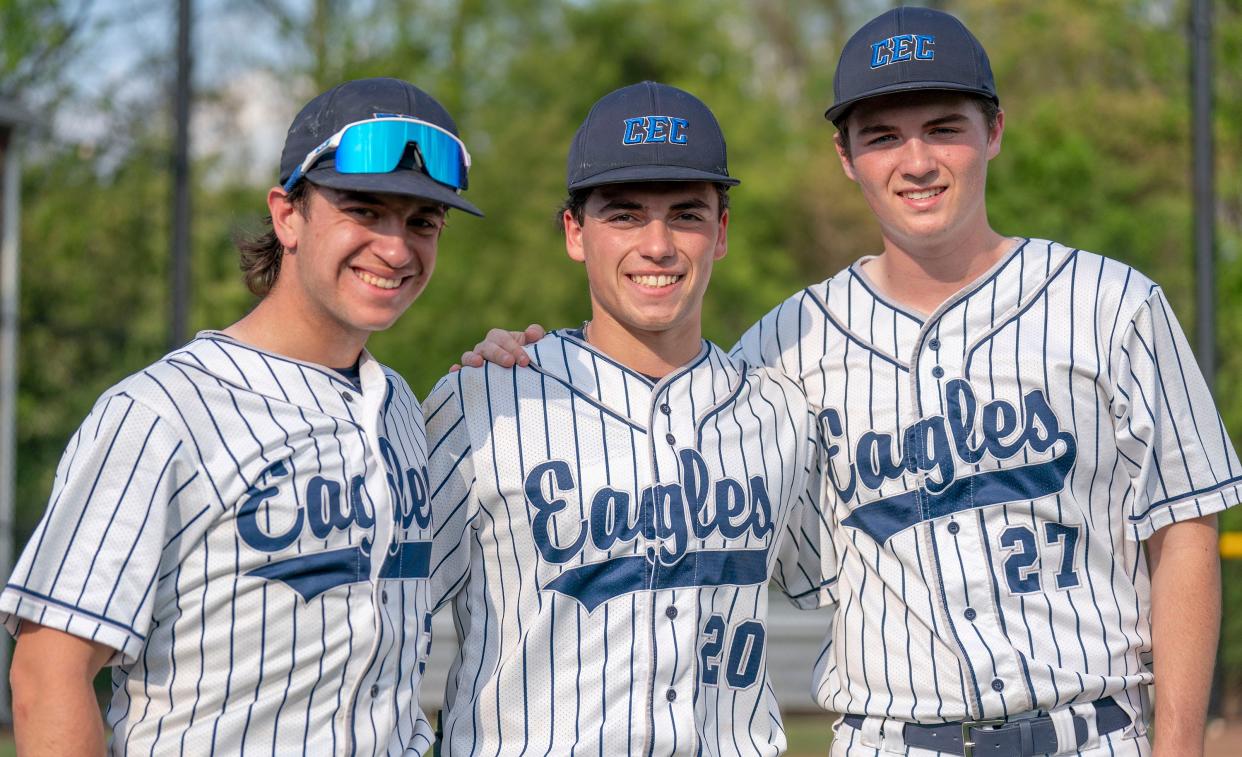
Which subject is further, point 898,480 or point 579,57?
point 579,57

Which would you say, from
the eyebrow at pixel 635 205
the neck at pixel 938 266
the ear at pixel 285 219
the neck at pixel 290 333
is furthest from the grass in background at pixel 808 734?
the ear at pixel 285 219

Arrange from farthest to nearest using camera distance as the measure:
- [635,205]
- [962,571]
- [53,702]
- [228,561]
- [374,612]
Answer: [635,205]
[962,571]
[374,612]
[228,561]
[53,702]

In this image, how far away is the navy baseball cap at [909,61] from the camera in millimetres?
3078

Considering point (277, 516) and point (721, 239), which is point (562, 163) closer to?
point (721, 239)

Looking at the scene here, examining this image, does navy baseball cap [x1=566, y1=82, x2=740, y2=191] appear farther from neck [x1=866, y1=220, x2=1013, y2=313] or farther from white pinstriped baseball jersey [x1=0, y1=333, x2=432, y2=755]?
white pinstriped baseball jersey [x1=0, y1=333, x2=432, y2=755]

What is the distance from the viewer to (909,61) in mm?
3092

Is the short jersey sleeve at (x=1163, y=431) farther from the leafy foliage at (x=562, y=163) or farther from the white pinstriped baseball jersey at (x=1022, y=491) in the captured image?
the leafy foliage at (x=562, y=163)

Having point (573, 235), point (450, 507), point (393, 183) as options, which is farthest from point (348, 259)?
point (573, 235)

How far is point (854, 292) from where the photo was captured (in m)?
3.34

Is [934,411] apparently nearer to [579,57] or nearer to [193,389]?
[193,389]

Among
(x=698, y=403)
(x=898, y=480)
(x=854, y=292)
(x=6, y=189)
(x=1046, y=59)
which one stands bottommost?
(x=898, y=480)

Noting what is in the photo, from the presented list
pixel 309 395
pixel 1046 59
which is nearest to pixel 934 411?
pixel 309 395

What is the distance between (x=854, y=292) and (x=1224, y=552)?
5696 mm

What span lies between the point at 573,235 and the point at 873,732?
1.28 meters
